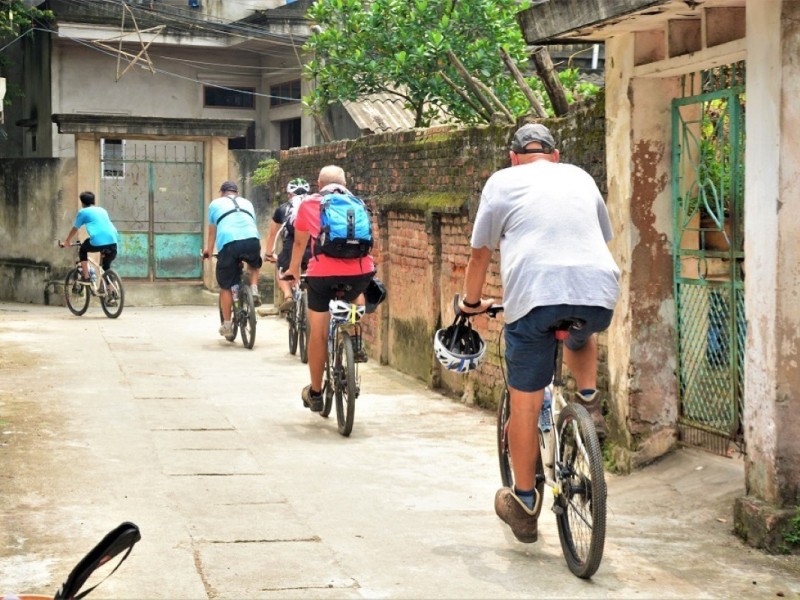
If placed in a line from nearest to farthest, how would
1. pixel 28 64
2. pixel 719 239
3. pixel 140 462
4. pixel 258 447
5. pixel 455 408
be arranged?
pixel 719 239 < pixel 140 462 < pixel 258 447 < pixel 455 408 < pixel 28 64

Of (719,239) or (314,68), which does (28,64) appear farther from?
(719,239)

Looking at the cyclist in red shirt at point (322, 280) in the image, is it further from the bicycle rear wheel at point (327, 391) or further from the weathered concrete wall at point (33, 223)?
the weathered concrete wall at point (33, 223)

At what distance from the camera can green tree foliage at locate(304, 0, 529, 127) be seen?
47.6 feet

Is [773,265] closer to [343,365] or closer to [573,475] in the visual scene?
[573,475]

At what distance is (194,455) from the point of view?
828 cm

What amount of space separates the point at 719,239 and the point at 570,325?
83.0 inches

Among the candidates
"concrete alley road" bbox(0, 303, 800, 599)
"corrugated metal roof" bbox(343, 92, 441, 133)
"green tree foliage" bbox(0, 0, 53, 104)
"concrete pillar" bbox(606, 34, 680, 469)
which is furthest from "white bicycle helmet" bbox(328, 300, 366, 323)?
"green tree foliage" bbox(0, 0, 53, 104)

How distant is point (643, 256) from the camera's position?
7.66m


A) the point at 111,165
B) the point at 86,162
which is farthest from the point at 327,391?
the point at 111,165

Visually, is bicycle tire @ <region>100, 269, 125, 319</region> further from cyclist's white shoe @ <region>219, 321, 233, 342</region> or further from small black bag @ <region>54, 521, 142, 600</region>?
small black bag @ <region>54, 521, 142, 600</region>

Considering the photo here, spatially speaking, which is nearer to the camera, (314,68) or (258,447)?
(258,447)

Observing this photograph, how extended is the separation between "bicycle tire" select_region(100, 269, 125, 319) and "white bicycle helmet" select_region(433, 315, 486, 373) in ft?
38.8

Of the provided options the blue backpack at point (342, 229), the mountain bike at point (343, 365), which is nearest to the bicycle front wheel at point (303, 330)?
the mountain bike at point (343, 365)

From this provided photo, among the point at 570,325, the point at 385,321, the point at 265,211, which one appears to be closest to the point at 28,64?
the point at 265,211
